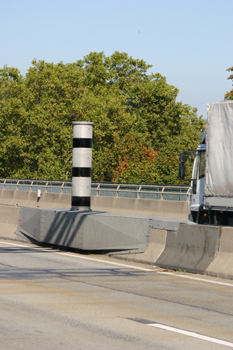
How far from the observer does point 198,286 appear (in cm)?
1108

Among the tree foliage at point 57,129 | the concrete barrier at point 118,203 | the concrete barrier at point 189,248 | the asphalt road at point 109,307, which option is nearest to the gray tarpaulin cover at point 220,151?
the concrete barrier at point 189,248

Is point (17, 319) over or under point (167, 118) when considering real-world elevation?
under

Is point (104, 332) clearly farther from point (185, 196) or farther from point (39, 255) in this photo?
point (185, 196)

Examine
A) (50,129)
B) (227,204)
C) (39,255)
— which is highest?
(50,129)

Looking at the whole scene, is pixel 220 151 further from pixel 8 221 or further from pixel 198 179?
pixel 8 221

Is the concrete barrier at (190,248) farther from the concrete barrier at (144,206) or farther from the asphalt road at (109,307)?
the concrete barrier at (144,206)

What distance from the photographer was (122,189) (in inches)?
1452

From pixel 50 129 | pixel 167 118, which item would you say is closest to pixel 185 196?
pixel 50 129

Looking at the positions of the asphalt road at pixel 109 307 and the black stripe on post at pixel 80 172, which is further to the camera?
the black stripe on post at pixel 80 172

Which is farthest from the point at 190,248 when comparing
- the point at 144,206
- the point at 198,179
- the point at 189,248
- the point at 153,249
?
the point at 144,206

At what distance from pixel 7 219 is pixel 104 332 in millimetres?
12981

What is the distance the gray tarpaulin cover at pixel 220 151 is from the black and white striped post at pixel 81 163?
400cm

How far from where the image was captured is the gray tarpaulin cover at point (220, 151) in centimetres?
1438

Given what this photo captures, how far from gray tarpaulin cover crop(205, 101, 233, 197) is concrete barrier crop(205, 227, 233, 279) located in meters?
2.04
